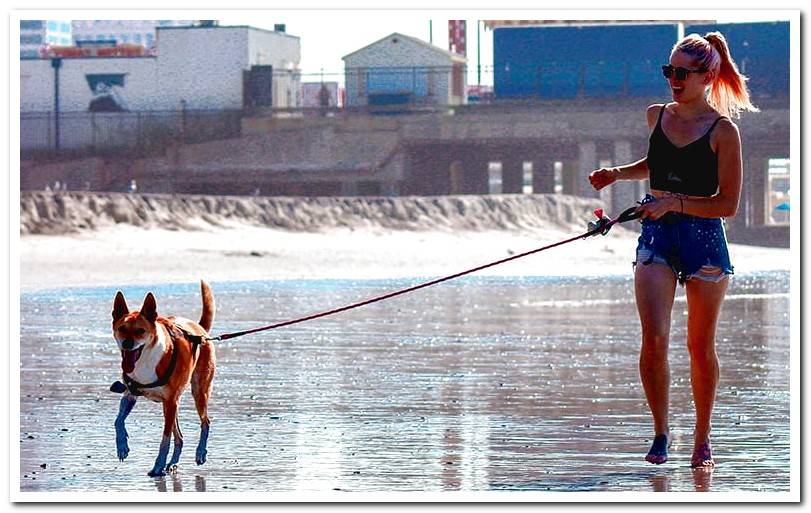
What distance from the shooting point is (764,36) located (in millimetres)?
61781

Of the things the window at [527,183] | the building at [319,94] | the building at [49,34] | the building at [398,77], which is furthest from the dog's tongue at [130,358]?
the building at [49,34]

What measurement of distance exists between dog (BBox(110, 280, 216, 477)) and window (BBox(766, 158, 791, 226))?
58.7m

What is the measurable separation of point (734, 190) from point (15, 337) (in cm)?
299

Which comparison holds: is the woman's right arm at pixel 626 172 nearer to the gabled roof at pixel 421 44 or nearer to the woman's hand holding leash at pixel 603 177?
the woman's hand holding leash at pixel 603 177

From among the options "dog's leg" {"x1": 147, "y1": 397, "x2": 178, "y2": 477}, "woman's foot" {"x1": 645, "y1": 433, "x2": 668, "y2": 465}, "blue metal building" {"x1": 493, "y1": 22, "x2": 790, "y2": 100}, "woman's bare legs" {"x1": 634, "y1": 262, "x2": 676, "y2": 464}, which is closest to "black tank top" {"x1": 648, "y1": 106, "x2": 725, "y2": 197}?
"woman's bare legs" {"x1": 634, "y1": 262, "x2": 676, "y2": 464}

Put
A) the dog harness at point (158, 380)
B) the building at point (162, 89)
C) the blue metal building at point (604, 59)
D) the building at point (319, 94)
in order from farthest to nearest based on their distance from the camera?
the building at point (319, 94), the building at point (162, 89), the blue metal building at point (604, 59), the dog harness at point (158, 380)

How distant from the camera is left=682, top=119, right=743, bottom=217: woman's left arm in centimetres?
666

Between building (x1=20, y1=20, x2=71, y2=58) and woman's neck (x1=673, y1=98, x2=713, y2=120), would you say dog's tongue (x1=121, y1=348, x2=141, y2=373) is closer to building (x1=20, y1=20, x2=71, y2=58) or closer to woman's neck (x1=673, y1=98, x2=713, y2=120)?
woman's neck (x1=673, y1=98, x2=713, y2=120)

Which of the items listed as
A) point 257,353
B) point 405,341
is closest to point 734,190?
point 257,353

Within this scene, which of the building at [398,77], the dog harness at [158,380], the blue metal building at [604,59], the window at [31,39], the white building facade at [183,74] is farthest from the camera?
the window at [31,39]

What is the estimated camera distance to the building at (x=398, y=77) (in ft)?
207

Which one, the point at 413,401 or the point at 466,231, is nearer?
the point at 413,401

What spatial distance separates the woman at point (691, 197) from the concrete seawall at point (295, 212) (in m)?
28.2
